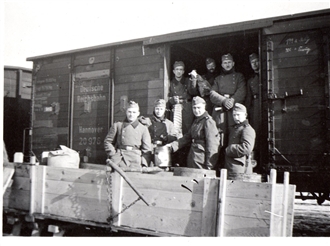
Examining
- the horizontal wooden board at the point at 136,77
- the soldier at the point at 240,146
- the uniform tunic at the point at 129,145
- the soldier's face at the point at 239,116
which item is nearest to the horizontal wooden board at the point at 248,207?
the soldier at the point at 240,146

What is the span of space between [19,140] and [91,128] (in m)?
3.37

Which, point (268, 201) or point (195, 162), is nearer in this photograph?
point (268, 201)

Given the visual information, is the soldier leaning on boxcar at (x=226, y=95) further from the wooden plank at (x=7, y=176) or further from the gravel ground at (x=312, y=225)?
the wooden plank at (x=7, y=176)

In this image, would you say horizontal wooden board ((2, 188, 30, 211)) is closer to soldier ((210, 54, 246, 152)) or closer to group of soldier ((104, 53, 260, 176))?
group of soldier ((104, 53, 260, 176))

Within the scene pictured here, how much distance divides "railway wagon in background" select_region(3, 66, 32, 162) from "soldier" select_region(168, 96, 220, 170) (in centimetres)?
587

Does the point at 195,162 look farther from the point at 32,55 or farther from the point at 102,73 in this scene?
the point at 32,55

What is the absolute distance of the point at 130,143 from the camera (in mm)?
5246

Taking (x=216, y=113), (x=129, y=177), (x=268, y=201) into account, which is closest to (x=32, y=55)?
(x=216, y=113)

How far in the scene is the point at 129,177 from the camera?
12.1 ft

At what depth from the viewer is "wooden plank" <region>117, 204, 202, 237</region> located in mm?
3277

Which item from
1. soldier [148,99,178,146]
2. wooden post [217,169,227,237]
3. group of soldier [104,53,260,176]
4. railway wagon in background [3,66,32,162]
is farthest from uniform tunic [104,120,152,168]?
railway wagon in background [3,66,32,162]

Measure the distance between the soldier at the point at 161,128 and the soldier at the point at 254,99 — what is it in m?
1.42

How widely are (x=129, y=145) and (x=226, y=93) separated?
2137 mm

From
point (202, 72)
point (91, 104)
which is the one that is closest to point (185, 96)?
point (202, 72)
